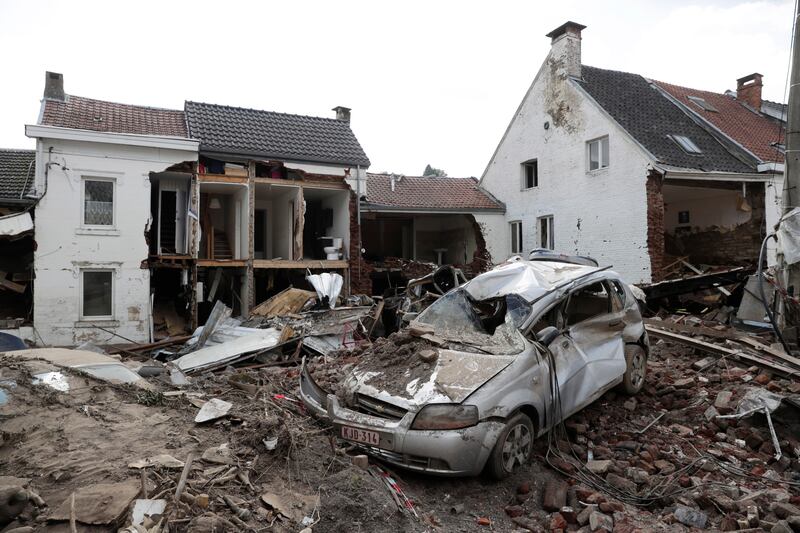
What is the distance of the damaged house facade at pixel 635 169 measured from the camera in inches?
642

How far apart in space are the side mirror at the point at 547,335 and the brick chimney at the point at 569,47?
16.5m

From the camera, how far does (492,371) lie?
16.1ft

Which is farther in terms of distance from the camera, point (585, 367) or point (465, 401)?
point (585, 367)

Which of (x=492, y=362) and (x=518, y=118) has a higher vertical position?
(x=518, y=118)

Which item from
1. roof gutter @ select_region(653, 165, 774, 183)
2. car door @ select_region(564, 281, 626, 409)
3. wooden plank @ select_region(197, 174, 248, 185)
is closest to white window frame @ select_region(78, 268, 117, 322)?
wooden plank @ select_region(197, 174, 248, 185)

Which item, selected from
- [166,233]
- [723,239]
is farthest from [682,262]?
[166,233]

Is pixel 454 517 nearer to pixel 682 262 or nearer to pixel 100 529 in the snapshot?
pixel 100 529

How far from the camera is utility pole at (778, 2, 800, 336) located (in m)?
8.74

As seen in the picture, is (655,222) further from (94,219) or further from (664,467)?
(94,219)

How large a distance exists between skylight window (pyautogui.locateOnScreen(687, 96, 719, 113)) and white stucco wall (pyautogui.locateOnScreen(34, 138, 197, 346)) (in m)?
18.9

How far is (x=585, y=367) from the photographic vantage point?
5.99 metres

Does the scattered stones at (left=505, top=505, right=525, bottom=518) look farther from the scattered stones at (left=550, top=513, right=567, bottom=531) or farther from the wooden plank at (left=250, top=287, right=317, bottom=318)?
the wooden plank at (left=250, top=287, right=317, bottom=318)

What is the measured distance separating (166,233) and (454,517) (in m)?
14.0

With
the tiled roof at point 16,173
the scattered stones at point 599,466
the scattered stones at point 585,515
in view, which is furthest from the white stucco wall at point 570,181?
the tiled roof at point 16,173
